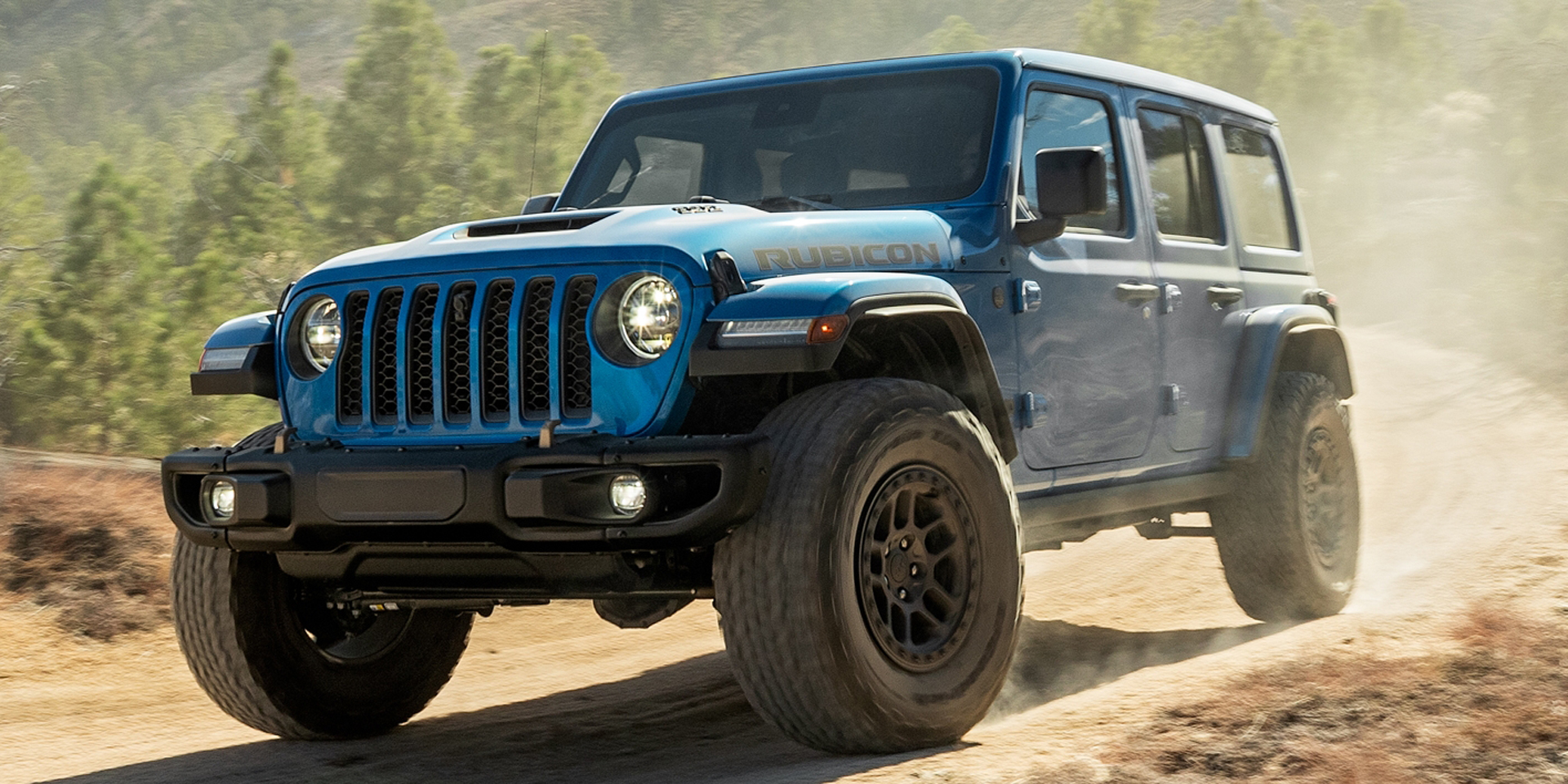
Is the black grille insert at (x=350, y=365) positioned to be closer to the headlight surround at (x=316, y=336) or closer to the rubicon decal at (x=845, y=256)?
the headlight surround at (x=316, y=336)

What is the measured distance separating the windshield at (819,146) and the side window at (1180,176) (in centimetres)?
112

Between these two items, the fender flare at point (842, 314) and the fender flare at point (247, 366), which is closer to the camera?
the fender flare at point (842, 314)

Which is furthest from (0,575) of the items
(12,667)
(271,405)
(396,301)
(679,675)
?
(271,405)

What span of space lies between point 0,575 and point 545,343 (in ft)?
15.4

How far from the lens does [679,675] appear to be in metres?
6.54

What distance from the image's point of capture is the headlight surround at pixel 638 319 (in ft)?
13.6

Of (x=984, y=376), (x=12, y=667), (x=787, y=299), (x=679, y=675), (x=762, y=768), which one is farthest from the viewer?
(x=12, y=667)

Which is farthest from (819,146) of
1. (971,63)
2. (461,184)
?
(461,184)

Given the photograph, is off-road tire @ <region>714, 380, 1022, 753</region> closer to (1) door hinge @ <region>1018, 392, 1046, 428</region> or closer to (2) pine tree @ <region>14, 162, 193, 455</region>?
(1) door hinge @ <region>1018, 392, 1046, 428</region>

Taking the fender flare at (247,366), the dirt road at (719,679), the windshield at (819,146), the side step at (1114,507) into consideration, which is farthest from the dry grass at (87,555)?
the side step at (1114,507)

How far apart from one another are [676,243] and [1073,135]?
2.14 m

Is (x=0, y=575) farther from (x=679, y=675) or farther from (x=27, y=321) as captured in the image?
(x=27, y=321)

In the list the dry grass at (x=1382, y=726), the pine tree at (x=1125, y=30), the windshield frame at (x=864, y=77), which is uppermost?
the pine tree at (x=1125, y=30)

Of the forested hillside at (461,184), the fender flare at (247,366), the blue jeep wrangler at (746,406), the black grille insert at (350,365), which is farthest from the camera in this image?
the forested hillside at (461,184)
